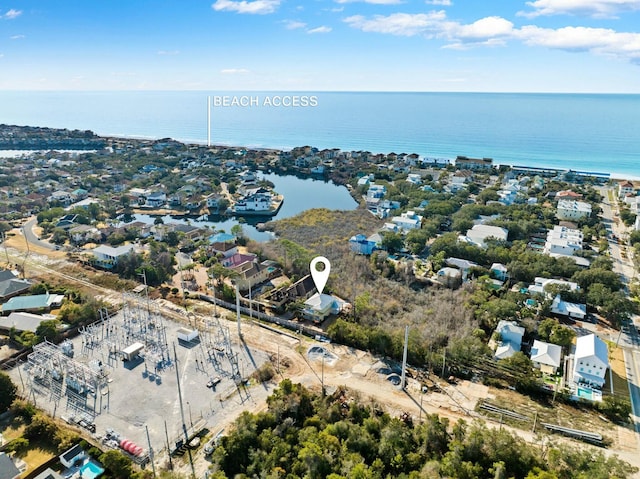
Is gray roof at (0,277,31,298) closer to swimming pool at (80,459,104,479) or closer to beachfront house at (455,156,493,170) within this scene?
swimming pool at (80,459,104,479)

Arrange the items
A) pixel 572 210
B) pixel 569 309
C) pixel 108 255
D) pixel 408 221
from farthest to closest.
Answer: pixel 572 210, pixel 408 221, pixel 108 255, pixel 569 309

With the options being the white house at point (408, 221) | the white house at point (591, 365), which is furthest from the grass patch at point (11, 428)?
the white house at point (408, 221)

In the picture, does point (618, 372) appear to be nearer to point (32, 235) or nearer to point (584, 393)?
point (584, 393)

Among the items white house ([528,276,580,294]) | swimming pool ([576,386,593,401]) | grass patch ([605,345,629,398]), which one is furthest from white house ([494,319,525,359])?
white house ([528,276,580,294])

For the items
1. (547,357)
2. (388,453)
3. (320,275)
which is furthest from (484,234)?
(388,453)

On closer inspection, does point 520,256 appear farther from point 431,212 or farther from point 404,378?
point 404,378

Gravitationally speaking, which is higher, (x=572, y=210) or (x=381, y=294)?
(x=572, y=210)
